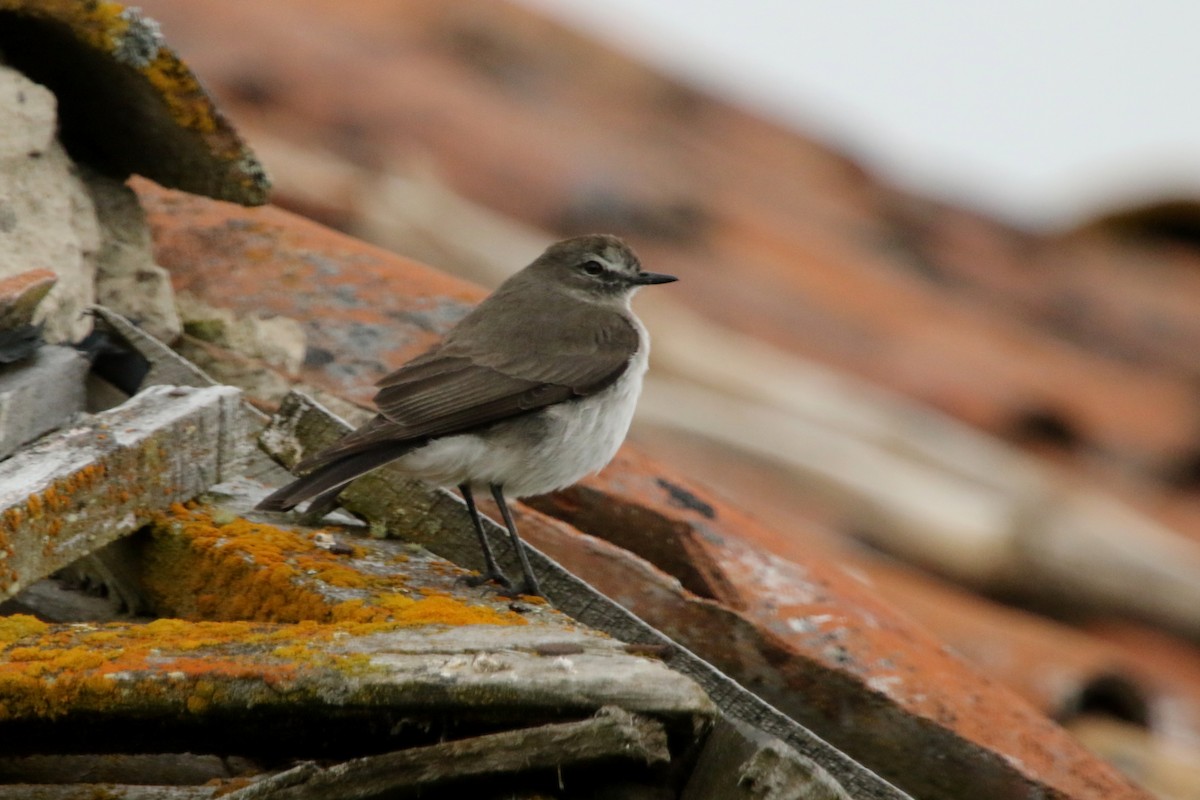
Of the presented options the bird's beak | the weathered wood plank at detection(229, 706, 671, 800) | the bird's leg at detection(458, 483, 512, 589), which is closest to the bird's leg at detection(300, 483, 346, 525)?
the bird's leg at detection(458, 483, 512, 589)

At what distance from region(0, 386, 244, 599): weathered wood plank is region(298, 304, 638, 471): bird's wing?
1.97ft

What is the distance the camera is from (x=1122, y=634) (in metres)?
8.91

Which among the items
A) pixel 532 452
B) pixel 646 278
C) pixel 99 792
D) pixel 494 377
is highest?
pixel 646 278

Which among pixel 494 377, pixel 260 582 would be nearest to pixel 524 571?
pixel 260 582

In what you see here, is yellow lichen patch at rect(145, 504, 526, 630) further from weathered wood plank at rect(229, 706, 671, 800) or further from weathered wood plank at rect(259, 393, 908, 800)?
weathered wood plank at rect(229, 706, 671, 800)

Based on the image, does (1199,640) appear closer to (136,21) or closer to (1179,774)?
(1179,774)

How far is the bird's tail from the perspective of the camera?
12.7 feet

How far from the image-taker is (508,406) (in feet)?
17.2

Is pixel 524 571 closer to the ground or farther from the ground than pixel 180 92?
closer to the ground

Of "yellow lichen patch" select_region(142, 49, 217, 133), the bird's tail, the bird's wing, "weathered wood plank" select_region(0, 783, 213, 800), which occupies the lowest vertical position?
"weathered wood plank" select_region(0, 783, 213, 800)

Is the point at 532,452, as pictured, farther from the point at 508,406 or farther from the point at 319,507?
the point at 319,507

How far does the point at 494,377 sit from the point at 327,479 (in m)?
1.41

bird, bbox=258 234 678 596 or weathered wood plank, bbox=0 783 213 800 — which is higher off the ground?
bird, bbox=258 234 678 596

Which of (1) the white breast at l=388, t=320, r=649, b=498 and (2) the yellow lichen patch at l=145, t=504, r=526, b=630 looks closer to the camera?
(2) the yellow lichen patch at l=145, t=504, r=526, b=630
